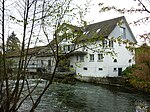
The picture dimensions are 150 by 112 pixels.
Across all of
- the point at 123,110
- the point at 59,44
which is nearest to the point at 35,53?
the point at 59,44

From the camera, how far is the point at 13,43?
175 inches

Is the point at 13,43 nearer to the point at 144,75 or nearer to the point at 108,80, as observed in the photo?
the point at 144,75

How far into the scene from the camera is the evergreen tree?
4.37 m

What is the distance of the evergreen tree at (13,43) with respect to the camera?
14.3 ft

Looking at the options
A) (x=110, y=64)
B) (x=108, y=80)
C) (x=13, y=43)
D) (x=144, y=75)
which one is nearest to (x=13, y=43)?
(x=13, y=43)

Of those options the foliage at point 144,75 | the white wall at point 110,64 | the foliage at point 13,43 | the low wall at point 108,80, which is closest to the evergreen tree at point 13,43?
the foliage at point 13,43

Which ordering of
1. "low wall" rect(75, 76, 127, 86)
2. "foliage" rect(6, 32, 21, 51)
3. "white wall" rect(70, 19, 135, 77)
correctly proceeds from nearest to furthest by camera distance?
"foliage" rect(6, 32, 21, 51), "low wall" rect(75, 76, 127, 86), "white wall" rect(70, 19, 135, 77)

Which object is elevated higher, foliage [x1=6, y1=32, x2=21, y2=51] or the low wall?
foliage [x1=6, y1=32, x2=21, y2=51]

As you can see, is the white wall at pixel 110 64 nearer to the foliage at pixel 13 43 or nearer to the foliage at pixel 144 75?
the foliage at pixel 144 75

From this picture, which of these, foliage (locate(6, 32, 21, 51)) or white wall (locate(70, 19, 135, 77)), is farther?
white wall (locate(70, 19, 135, 77))

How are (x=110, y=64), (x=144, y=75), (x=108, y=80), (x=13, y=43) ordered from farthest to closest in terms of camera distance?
(x=110, y=64)
(x=108, y=80)
(x=144, y=75)
(x=13, y=43)

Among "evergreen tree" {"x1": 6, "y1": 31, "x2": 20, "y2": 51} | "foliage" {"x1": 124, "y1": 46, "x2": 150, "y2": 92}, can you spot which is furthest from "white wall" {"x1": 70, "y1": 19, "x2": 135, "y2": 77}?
"evergreen tree" {"x1": 6, "y1": 31, "x2": 20, "y2": 51}

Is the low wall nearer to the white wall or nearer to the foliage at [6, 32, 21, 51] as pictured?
the white wall

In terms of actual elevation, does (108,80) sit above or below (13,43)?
below
